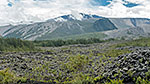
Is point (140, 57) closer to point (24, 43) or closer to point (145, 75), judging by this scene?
point (145, 75)

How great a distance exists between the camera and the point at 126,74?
1702 centimetres

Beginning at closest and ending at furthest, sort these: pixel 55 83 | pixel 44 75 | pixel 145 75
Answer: pixel 145 75
pixel 55 83
pixel 44 75

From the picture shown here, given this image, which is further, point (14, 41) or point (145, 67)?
point (14, 41)

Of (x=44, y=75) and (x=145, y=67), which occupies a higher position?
(x=145, y=67)

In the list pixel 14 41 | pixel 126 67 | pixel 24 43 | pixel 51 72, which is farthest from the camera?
pixel 24 43

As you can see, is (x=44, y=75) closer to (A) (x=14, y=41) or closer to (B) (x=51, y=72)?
(B) (x=51, y=72)

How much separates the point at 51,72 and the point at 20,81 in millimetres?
7176

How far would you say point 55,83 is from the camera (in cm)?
1977

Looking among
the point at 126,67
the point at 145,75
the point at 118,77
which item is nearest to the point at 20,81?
the point at 118,77

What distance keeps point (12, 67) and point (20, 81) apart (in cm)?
773

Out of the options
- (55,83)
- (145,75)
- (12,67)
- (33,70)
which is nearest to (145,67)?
(145,75)

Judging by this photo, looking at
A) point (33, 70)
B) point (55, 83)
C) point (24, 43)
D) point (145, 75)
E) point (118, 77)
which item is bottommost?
point (24, 43)

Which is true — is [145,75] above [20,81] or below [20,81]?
above

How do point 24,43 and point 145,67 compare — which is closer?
point 145,67
